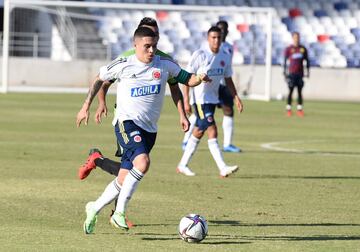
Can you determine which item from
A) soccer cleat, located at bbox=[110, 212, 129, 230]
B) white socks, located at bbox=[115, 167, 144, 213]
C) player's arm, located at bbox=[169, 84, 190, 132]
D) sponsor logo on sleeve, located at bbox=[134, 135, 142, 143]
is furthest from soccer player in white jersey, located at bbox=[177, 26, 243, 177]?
soccer cleat, located at bbox=[110, 212, 129, 230]

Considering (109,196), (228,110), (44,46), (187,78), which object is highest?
(187,78)

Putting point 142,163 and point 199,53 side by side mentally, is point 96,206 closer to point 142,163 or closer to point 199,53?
point 142,163

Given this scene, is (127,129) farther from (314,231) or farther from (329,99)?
(329,99)

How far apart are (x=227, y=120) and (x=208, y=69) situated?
436 cm

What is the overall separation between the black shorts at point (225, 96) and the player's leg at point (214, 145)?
437cm

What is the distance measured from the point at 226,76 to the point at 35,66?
89.9 ft

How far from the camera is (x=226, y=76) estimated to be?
16.0 m

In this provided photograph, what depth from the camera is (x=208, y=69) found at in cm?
1630

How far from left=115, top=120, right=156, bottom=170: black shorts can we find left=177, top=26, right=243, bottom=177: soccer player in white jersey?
17.6 feet

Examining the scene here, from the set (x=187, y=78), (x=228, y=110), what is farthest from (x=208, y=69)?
(x=187, y=78)

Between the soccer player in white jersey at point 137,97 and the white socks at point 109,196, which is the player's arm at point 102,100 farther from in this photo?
the white socks at point 109,196

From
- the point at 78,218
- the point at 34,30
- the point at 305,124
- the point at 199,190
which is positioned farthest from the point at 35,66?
the point at 78,218

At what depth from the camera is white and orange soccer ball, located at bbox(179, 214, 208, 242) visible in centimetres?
915

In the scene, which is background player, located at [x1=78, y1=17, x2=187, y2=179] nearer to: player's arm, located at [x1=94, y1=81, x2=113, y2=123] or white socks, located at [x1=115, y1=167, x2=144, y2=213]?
player's arm, located at [x1=94, y1=81, x2=113, y2=123]
